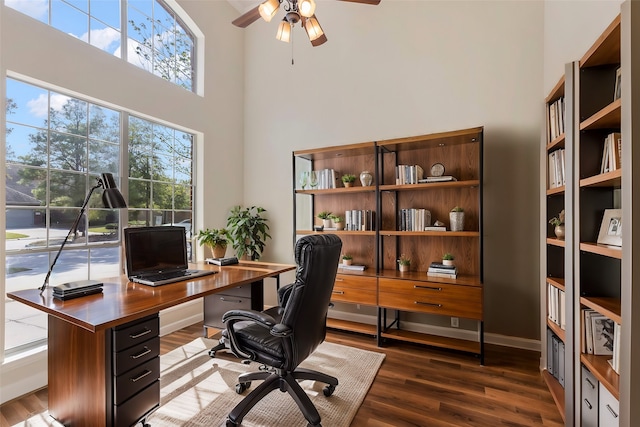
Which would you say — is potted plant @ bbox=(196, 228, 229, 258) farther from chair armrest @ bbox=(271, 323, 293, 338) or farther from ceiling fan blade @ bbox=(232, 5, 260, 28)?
ceiling fan blade @ bbox=(232, 5, 260, 28)

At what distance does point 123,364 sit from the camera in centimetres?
156

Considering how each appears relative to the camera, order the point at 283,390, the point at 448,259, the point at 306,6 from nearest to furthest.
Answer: the point at 283,390 → the point at 306,6 → the point at 448,259

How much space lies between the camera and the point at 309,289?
65.9 inches

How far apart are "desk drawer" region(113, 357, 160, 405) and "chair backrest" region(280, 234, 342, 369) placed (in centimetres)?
79

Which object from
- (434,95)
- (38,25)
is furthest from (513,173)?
(38,25)

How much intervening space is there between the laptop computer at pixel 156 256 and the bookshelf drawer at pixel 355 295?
1277mm

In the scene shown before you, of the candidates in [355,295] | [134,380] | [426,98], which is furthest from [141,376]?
[426,98]

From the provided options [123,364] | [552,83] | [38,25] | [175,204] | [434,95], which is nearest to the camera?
[123,364]

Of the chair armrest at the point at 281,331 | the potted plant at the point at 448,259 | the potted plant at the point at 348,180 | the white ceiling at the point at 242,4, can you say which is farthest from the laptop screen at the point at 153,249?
the white ceiling at the point at 242,4

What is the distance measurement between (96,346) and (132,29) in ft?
9.88

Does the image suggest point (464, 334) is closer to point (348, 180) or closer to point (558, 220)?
point (558, 220)

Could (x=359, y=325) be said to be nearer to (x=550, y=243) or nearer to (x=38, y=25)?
(x=550, y=243)

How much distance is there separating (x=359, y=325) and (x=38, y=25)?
375 cm

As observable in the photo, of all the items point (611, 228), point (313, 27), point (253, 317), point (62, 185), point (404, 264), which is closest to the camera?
point (611, 228)
